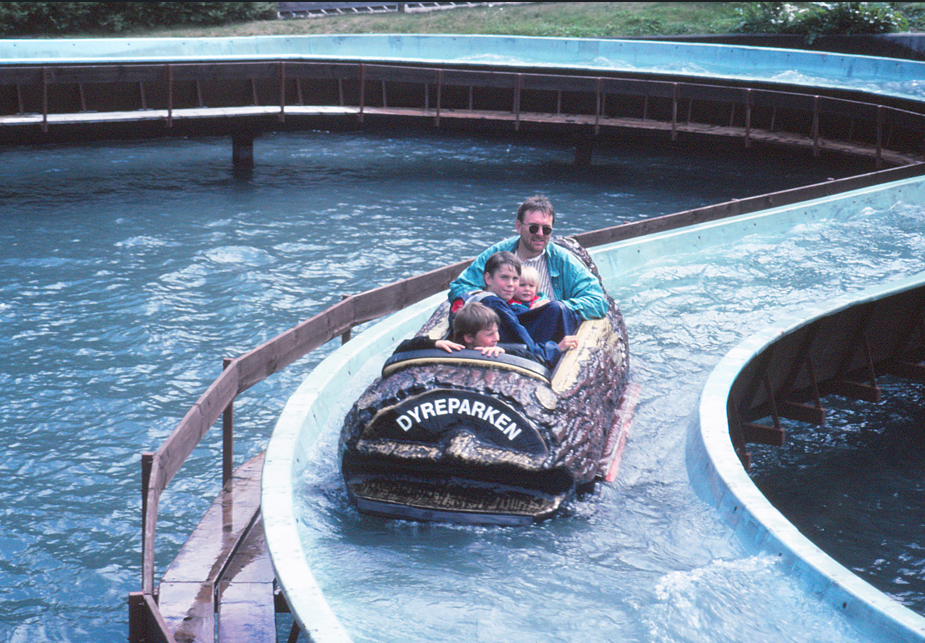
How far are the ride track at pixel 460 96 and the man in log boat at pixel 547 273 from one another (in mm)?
1046

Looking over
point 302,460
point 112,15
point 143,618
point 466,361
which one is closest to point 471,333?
point 466,361

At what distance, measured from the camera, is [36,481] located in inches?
282

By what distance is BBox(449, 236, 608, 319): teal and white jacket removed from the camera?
5.57 m

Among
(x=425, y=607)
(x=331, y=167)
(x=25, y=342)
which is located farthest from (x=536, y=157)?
(x=425, y=607)

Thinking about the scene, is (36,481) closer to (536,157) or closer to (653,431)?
(653,431)

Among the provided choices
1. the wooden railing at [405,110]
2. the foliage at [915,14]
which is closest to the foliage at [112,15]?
the wooden railing at [405,110]

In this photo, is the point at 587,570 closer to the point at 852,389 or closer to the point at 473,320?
the point at 473,320

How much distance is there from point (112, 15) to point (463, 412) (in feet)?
88.4

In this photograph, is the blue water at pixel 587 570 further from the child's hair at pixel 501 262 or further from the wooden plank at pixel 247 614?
the child's hair at pixel 501 262

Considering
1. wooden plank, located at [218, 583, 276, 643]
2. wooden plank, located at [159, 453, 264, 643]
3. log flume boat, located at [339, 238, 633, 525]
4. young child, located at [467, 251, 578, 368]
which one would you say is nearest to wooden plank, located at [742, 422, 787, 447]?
young child, located at [467, 251, 578, 368]

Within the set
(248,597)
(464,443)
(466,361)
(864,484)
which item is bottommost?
(864,484)

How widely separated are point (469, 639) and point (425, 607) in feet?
0.89

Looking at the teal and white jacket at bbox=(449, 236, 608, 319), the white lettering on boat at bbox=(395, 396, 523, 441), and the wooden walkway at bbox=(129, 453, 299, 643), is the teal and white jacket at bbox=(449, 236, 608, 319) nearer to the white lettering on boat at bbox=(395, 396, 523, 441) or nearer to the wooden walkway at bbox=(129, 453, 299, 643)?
the white lettering on boat at bbox=(395, 396, 523, 441)

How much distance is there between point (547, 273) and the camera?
590 centimetres
